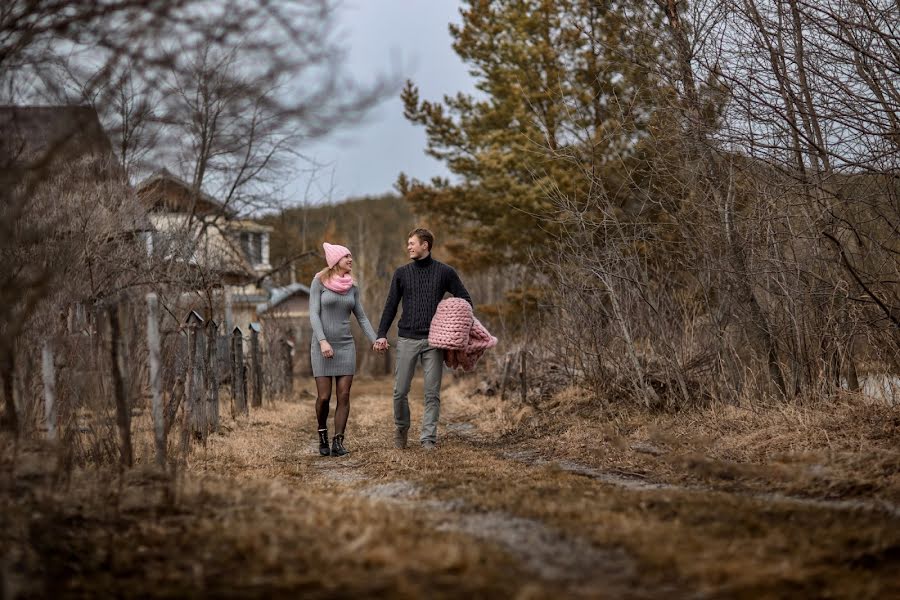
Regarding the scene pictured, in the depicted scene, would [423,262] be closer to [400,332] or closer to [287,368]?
[400,332]

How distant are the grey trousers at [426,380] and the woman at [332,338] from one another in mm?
454

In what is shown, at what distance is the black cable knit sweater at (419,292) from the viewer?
8734mm

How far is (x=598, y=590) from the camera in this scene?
3295 millimetres

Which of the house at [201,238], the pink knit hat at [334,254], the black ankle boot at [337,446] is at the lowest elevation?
the black ankle boot at [337,446]

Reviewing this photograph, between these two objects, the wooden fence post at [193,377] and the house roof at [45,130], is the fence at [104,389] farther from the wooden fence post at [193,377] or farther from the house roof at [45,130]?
the house roof at [45,130]

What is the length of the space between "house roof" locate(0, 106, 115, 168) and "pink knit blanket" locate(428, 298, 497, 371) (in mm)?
3616

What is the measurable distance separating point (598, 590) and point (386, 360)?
34.4 metres

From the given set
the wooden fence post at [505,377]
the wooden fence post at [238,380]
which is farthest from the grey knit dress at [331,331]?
the wooden fence post at [505,377]

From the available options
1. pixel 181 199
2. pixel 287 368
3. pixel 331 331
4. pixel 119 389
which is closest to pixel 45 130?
pixel 119 389

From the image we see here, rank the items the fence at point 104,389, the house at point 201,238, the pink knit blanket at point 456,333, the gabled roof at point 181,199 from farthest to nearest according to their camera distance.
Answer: the gabled roof at point 181,199 < the house at point 201,238 < the pink knit blanket at point 456,333 < the fence at point 104,389

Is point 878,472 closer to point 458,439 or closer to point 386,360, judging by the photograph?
point 458,439

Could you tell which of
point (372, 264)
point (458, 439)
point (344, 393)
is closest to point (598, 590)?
point (344, 393)

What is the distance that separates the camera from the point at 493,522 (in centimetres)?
457

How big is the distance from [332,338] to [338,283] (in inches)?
21.7
